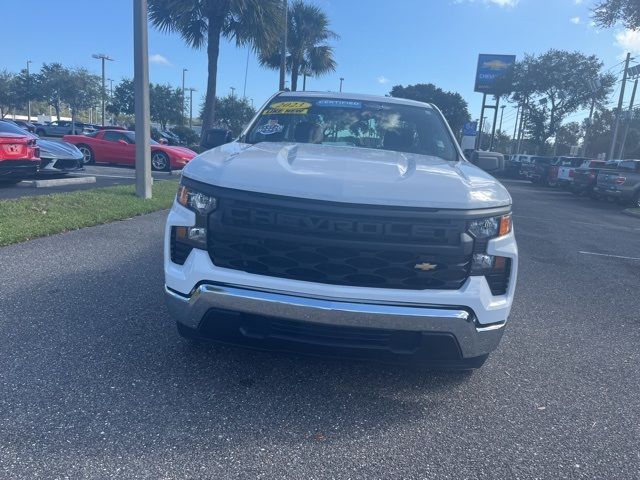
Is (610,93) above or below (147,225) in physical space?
above

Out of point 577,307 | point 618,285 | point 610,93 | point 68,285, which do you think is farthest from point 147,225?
point 610,93

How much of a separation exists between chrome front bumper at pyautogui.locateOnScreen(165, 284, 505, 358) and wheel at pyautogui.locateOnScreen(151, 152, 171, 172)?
1481 centimetres

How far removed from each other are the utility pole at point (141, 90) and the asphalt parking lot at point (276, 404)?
5166mm

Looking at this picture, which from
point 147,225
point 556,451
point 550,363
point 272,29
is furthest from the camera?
point 272,29

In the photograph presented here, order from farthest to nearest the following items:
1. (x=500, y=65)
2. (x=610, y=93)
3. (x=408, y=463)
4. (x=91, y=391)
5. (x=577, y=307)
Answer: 1. (x=500, y=65)
2. (x=610, y=93)
3. (x=577, y=307)
4. (x=91, y=391)
5. (x=408, y=463)

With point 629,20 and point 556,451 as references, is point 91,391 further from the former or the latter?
point 629,20

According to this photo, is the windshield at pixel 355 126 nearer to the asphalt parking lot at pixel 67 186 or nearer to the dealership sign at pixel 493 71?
the asphalt parking lot at pixel 67 186

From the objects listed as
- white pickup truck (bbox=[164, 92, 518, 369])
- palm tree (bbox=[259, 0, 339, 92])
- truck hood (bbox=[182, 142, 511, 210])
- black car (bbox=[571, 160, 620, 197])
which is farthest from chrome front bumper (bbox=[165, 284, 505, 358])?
palm tree (bbox=[259, 0, 339, 92])

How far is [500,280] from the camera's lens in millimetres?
2744

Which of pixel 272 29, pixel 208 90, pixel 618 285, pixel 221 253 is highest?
pixel 272 29

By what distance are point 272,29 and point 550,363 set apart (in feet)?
55.3

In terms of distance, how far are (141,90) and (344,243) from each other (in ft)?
25.7

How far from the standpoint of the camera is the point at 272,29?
1798 centimetres

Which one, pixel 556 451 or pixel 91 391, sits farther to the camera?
pixel 91 391
